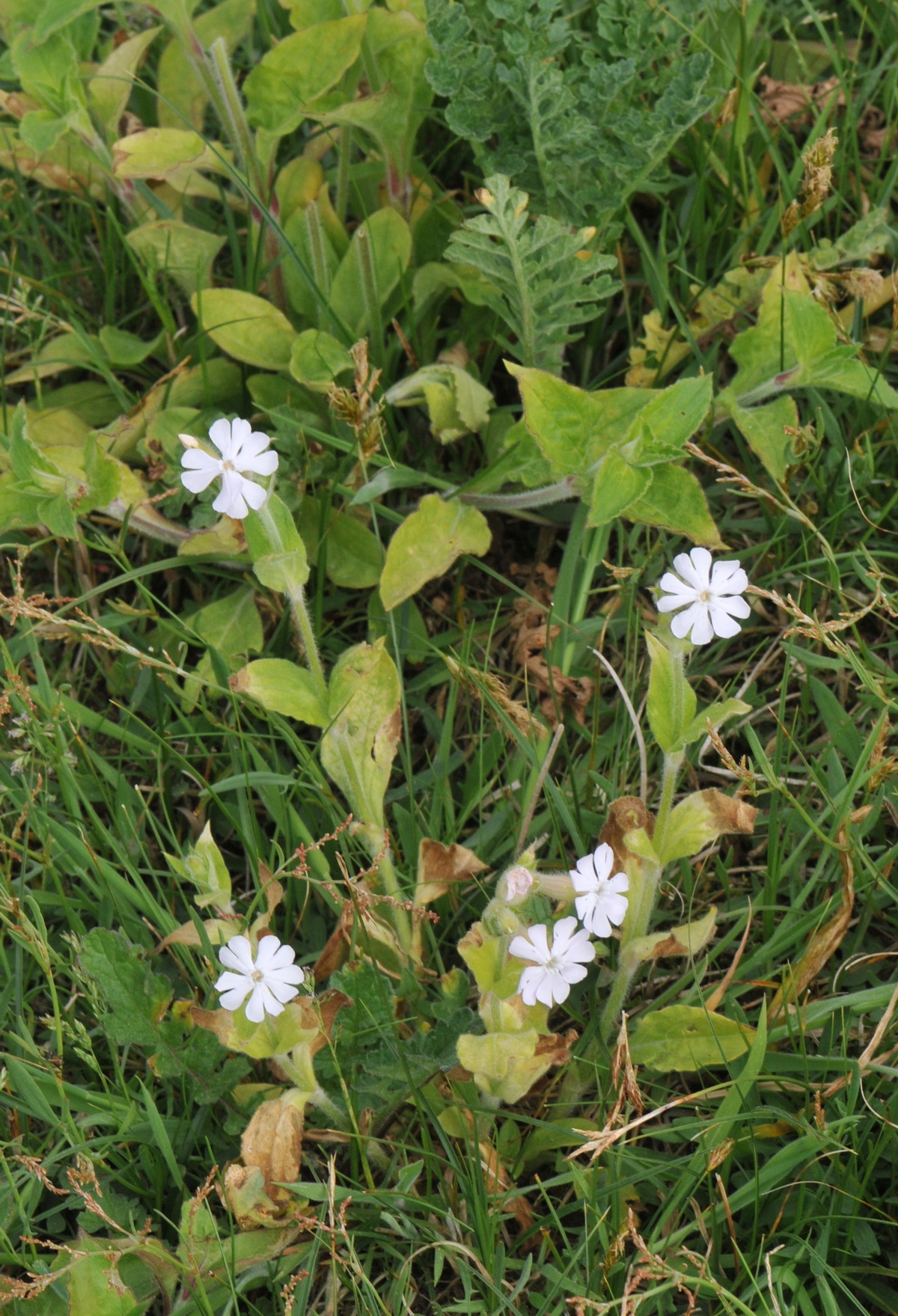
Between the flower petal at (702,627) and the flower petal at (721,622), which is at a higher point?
the flower petal at (721,622)

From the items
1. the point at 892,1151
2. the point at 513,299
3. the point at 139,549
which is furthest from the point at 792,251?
the point at 892,1151

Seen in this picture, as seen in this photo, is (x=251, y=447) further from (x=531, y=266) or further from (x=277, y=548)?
(x=531, y=266)

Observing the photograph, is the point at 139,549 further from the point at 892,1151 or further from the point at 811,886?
the point at 892,1151

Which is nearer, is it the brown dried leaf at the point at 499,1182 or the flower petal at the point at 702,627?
the flower petal at the point at 702,627

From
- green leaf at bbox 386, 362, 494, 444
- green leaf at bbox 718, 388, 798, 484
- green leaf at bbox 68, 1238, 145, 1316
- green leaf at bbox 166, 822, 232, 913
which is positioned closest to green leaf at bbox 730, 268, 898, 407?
green leaf at bbox 718, 388, 798, 484

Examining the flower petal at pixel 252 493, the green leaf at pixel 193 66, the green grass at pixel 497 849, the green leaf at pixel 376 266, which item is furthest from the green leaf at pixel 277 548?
the green leaf at pixel 193 66

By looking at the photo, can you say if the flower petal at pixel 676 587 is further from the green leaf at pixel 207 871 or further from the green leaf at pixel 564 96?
the green leaf at pixel 564 96

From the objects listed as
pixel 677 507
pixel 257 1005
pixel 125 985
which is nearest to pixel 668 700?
pixel 677 507
